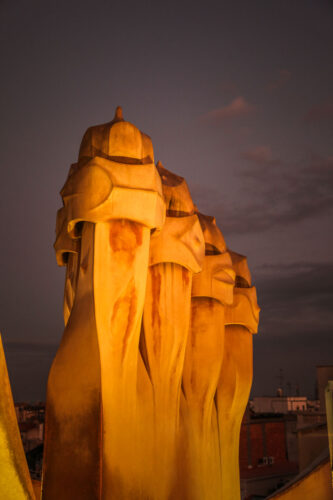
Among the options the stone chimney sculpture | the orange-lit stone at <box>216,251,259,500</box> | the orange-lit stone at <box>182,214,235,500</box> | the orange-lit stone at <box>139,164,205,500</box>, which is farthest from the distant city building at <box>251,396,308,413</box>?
the orange-lit stone at <box>139,164,205,500</box>

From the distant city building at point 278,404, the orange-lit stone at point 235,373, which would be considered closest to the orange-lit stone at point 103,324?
the orange-lit stone at point 235,373

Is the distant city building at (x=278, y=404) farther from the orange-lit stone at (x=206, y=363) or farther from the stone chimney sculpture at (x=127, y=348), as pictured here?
the stone chimney sculpture at (x=127, y=348)

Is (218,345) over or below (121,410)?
over

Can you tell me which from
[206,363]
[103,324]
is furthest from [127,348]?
[206,363]

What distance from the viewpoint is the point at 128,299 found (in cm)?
529

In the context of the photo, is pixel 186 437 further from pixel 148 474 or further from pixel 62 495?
pixel 62 495

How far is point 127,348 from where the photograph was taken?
523 cm

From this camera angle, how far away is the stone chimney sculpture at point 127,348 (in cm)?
474

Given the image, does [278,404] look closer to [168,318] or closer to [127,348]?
[168,318]

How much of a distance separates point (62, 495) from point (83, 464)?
334 millimetres

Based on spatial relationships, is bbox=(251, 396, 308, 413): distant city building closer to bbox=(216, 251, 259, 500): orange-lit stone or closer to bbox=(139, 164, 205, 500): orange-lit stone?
bbox=(216, 251, 259, 500): orange-lit stone

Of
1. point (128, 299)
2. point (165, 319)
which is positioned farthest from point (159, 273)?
point (128, 299)

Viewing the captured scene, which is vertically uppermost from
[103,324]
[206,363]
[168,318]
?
[168,318]

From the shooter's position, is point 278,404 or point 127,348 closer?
point 127,348
